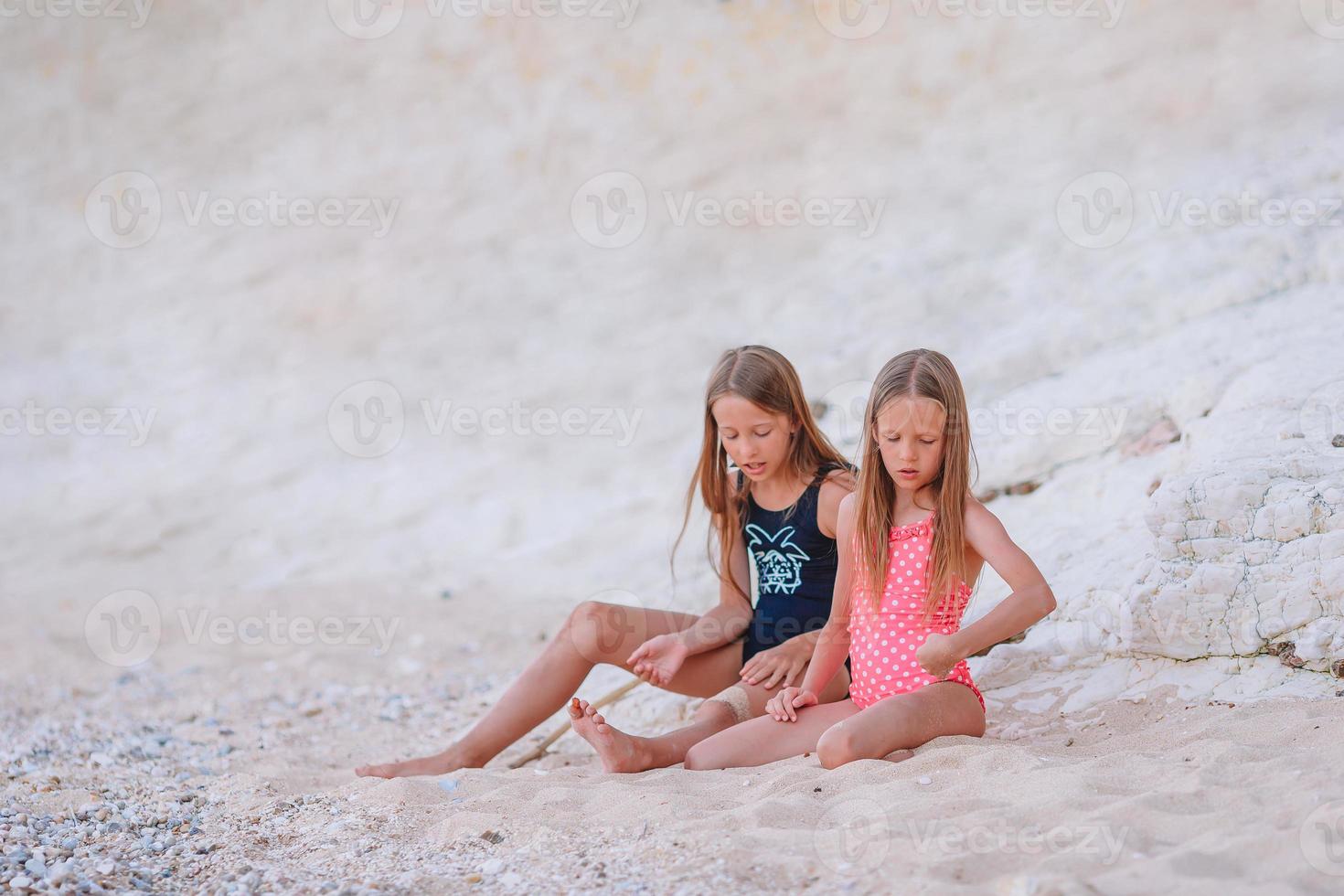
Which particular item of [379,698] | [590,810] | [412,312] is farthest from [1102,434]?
[412,312]

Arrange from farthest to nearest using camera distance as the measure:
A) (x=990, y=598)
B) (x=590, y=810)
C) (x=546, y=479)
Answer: (x=546, y=479) → (x=990, y=598) → (x=590, y=810)

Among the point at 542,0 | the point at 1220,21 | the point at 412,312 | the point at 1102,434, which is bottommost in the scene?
the point at 1102,434

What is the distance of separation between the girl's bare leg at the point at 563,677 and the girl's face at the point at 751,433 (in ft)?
1.75

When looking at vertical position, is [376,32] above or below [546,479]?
above

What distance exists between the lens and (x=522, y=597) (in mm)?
5766

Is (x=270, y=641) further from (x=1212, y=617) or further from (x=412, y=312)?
(x=1212, y=617)

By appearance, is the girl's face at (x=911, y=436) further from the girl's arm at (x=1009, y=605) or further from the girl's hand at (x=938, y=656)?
the girl's hand at (x=938, y=656)

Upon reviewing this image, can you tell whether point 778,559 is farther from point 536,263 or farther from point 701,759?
point 536,263

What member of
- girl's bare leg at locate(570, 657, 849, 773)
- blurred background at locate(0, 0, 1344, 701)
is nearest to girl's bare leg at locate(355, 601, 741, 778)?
girl's bare leg at locate(570, 657, 849, 773)

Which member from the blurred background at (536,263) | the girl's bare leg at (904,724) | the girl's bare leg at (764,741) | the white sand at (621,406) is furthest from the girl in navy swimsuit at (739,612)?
the blurred background at (536,263)

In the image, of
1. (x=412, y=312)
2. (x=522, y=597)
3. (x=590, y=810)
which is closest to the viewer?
(x=590, y=810)

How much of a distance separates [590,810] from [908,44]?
5516 millimetres

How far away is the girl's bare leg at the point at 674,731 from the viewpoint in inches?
112

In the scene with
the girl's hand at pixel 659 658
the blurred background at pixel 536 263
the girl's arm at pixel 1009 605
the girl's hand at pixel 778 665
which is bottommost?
the girl's hand at pixel 778 665
